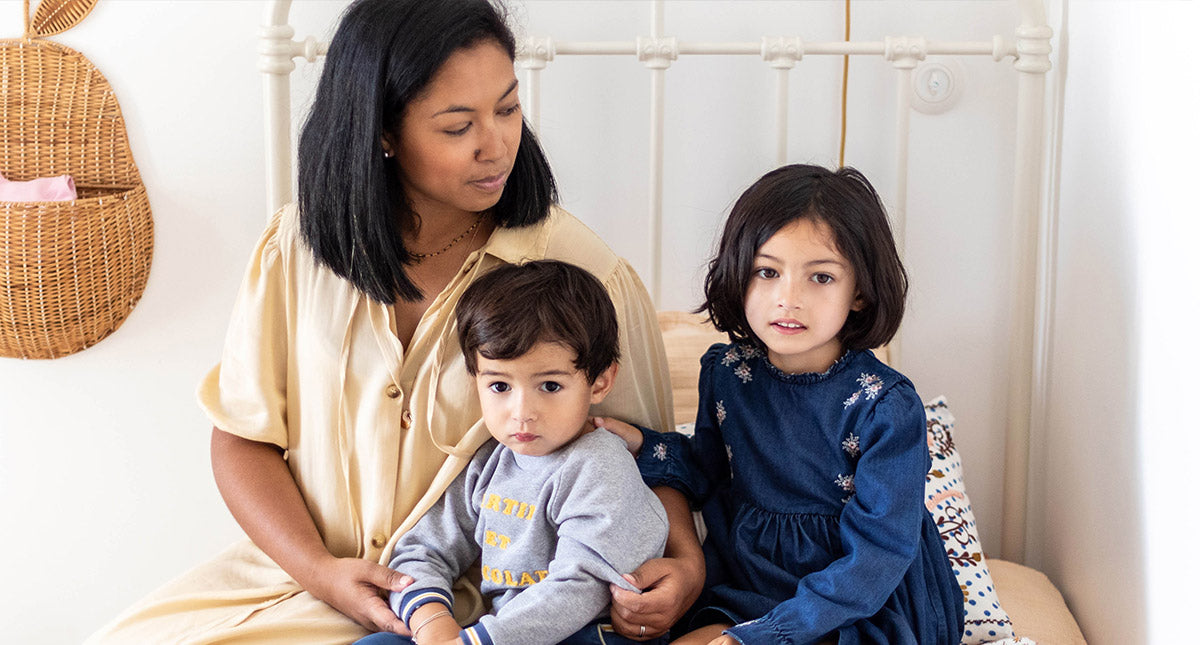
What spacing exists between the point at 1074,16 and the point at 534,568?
1199 mm

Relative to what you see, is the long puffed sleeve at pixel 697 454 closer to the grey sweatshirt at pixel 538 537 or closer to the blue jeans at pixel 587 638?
the grey sweatshirt at pixel 538 537

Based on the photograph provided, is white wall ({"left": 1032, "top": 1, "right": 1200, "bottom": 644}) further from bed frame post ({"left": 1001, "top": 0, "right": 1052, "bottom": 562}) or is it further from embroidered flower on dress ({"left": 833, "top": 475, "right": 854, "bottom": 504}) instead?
embroidered flower on dress ({"left": 833, "top": 475, "right": 854, "bottom": 504})

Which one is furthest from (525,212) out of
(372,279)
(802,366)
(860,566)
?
(860,566)

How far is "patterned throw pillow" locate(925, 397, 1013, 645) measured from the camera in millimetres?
1496

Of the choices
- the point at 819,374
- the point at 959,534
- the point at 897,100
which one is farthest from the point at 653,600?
the point at 897,100

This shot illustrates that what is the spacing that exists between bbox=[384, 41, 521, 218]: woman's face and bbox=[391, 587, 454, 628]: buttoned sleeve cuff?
1.54ft

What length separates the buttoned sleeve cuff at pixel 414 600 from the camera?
1.27 metres

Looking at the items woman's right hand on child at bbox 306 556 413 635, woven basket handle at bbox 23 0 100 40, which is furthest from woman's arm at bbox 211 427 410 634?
woven basket handle at bbox 23 0 100 40

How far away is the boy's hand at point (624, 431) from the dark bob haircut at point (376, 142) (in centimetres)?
28

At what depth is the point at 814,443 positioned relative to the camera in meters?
1.36

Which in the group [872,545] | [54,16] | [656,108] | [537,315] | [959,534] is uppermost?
[54,16]

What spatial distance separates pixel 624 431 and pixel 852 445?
279 millimetres

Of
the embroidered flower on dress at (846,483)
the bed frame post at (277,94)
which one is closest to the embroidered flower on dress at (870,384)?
the embroidered flower on dress at (846,483)

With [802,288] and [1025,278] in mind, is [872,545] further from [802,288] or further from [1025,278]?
[1025,278]
